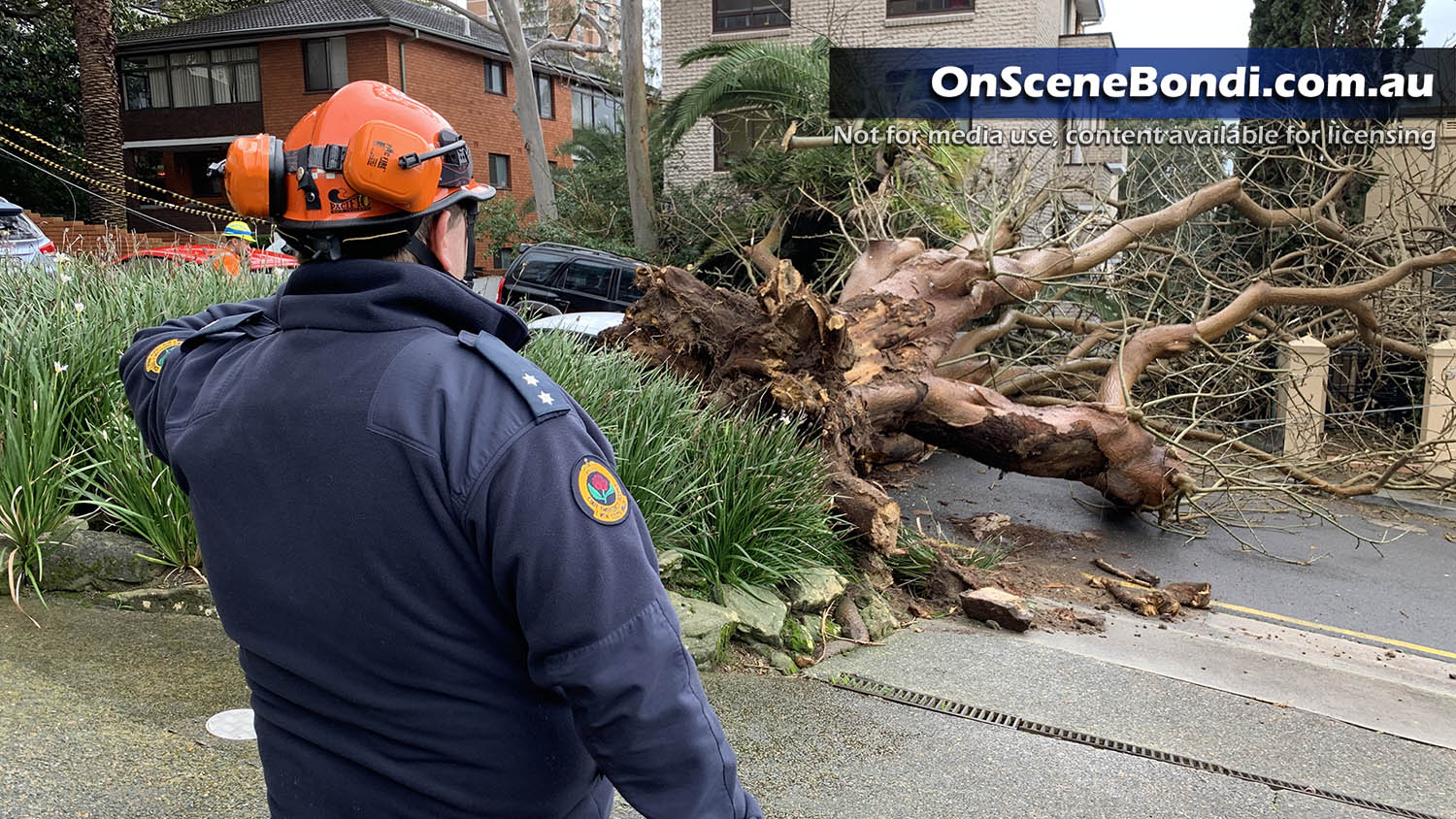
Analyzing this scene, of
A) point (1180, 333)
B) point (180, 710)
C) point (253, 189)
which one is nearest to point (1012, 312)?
point (1180, 333)

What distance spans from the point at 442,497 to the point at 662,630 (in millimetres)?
340

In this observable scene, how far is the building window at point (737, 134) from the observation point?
17609mm

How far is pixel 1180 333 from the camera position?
29.8 ft

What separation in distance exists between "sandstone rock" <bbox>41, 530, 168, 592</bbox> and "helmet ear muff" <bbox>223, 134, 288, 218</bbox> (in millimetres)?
3138

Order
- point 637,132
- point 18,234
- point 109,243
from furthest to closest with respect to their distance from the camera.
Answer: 1. point 637,132
2. point 18,234
3. point 109,243

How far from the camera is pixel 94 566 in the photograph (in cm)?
419

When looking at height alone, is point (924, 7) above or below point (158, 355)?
above

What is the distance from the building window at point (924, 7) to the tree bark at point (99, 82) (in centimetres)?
1627

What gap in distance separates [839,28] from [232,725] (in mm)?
19722

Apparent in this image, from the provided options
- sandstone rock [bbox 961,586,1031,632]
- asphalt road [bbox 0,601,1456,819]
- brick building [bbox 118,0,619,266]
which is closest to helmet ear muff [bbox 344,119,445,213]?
asphalt road [bbox 0,601,1456,819]

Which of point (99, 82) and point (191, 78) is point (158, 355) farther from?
point (191, 78)

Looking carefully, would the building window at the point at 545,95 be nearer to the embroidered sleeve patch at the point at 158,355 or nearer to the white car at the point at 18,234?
the white car at the point at 18,234

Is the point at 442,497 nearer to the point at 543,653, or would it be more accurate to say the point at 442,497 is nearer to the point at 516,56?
the point at 543,653

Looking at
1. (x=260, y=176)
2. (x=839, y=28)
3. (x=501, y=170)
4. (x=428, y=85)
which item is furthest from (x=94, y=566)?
(x=501, y=170)
